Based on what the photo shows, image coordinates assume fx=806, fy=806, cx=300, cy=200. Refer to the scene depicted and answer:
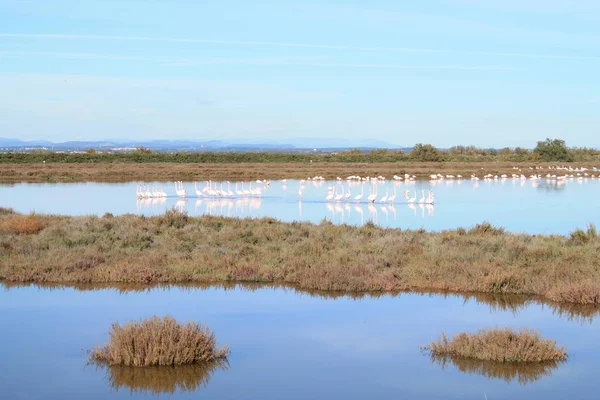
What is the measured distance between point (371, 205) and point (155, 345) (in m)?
23.7

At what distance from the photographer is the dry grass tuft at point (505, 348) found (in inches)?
359

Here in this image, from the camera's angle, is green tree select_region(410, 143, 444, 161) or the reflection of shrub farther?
green tree select_region(410, 143, 444, 161)

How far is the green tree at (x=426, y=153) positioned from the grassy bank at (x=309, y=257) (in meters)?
63.6

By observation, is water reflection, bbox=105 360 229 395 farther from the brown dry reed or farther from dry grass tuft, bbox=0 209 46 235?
dry grass tuft, bbox=0 209 46 235

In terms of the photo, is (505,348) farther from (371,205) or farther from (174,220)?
(371,205)

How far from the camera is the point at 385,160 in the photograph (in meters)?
80.6

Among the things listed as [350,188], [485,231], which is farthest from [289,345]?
[350,188]

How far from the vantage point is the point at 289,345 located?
33.0 feet

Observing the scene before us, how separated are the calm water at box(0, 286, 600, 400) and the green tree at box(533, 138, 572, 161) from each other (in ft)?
251

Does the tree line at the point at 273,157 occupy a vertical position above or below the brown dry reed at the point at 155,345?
above

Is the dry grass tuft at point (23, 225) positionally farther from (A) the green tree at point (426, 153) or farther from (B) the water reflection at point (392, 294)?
(A) the green tree at point (426, 153)

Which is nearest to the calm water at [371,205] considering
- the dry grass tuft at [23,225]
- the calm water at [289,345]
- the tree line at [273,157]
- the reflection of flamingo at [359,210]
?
the reflection of flamingo at [359,210]

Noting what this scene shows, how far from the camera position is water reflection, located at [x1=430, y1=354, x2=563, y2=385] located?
8734 mm

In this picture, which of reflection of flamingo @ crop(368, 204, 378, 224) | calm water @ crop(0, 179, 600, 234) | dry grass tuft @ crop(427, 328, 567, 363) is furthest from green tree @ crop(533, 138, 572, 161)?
dry grass tuft @ crop(427, 328, 567, 363)
